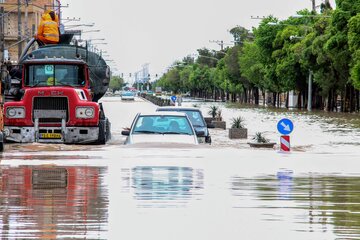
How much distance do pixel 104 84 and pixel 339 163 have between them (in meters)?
15.9

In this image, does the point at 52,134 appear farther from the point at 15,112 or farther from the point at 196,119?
the point at 196,119

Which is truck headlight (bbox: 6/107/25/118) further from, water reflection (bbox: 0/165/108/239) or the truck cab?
water reflection (bbox: 0/165/108/239)

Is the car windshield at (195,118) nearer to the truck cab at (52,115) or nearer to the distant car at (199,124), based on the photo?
the distant car at (199,124)

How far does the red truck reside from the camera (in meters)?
33.3

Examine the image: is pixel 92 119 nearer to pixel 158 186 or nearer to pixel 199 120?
pixel 199 120

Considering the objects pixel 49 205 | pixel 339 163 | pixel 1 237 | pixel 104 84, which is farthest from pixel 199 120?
pixel 1 237

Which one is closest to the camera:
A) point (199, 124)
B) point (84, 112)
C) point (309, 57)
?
point (84, 112)

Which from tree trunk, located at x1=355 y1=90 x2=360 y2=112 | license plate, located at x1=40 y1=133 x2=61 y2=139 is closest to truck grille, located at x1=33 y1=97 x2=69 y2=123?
license plate, located at x1=40 y1=133 x2=61 y2=139

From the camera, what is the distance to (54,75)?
114 ft

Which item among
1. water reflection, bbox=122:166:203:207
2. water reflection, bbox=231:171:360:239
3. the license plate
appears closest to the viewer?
water reflection, bbox=231:171:360:239

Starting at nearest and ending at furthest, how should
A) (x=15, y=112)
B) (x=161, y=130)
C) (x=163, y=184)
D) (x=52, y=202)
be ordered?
(x=52, y=202)
(x=163, y=184)
(x=161, y=130)
(x=15, y=112)

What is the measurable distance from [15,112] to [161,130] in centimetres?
782

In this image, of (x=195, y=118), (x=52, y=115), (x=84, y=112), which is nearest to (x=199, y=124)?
(x=195, y=118)

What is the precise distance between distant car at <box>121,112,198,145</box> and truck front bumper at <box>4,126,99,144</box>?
6.39 metres
